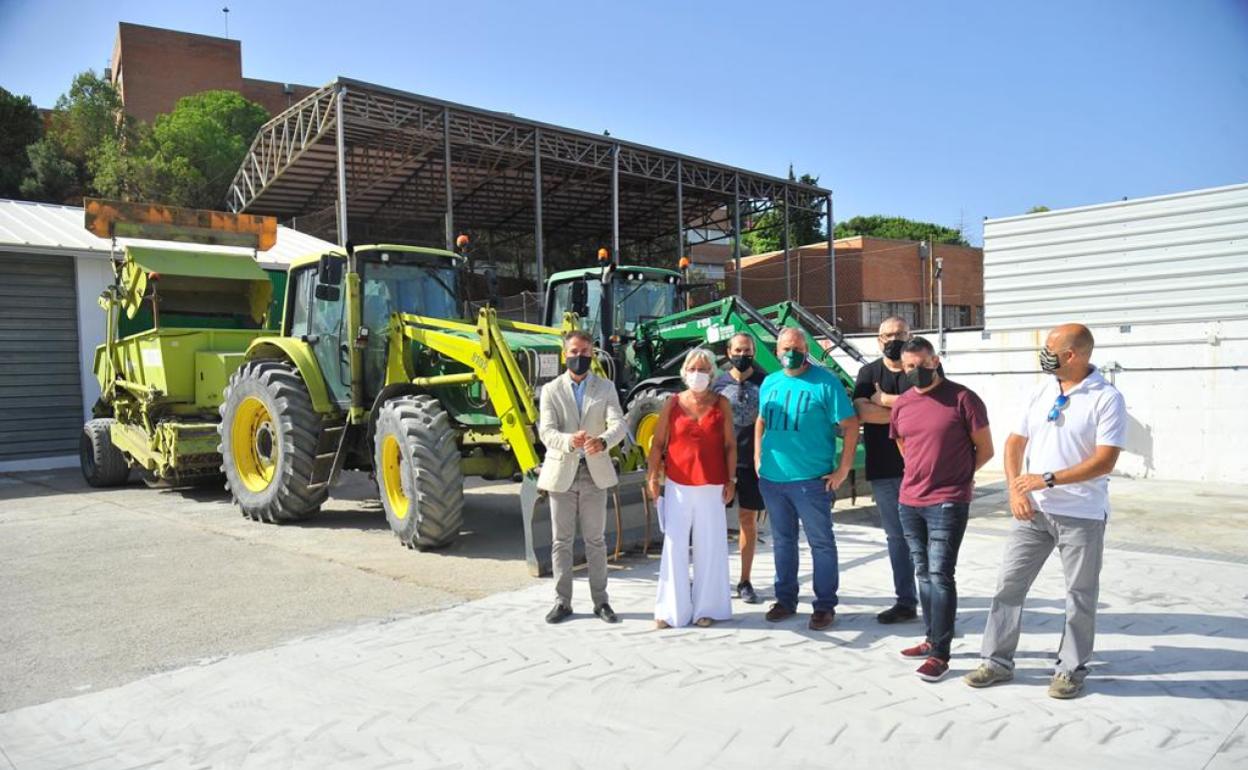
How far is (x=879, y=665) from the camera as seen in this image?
14.0 ft

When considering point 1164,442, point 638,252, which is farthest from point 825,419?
point 638,252

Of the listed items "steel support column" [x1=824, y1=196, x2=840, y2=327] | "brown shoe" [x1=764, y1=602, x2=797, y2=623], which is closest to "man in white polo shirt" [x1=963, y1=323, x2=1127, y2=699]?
"brown shoe" [x1=764, y1=602, x2=797, y2=623]

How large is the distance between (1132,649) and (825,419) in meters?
1.92

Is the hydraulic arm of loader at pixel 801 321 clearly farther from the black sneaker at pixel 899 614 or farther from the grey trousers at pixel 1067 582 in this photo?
the grey trousers at pixel 1067 582

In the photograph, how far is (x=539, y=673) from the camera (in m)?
4.25

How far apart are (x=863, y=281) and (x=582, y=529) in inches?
1090

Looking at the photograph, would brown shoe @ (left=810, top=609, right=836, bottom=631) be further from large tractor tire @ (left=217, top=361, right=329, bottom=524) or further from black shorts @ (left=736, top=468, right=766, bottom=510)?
large tractor tire @ (left=217, top=361, right=329, bottom=524)

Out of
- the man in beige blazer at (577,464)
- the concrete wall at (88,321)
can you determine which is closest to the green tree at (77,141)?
the concrete wall at (88,321)

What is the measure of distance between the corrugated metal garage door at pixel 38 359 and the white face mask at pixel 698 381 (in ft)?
43.3

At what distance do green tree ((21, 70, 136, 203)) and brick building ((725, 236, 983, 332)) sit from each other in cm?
2380

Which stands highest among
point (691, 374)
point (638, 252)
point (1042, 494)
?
point (638, 252)

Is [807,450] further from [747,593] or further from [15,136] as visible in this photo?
[15,136]

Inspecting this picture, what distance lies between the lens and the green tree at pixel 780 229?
31875 millimetres

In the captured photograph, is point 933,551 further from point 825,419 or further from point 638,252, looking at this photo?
point 638,252
